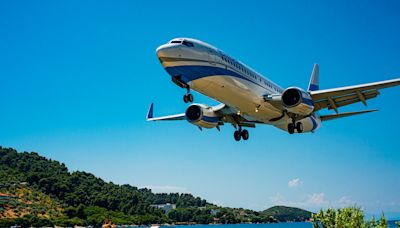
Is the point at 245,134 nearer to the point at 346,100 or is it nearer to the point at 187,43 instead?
the point at 346,100

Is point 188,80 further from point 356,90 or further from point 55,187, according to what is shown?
point 55,187

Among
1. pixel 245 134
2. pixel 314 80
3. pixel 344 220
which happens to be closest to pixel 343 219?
pixel 344 220

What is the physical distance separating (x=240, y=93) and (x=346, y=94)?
789 cm

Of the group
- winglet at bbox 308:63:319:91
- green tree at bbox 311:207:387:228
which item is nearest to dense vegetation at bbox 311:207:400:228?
green tree at bbox 311:207:387:228

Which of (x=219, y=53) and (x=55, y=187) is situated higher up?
(x=55, y=187)

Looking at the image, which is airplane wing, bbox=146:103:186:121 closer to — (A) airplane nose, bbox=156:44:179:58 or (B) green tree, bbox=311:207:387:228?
(A) airplane nose, bbox=156:44:179:58

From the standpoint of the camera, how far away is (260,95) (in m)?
33.8

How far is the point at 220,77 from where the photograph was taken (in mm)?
30438

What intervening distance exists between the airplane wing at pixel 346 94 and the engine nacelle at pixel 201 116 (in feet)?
25.3

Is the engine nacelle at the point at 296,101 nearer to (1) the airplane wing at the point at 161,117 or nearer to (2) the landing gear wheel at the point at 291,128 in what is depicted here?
(2) the landing gear wheel at the point at 291,128

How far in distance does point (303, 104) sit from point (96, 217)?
422ft

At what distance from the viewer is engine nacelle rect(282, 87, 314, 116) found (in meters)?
32.7

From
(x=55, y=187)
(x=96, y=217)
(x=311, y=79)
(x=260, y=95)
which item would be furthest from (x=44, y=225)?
(x=260, y=95)

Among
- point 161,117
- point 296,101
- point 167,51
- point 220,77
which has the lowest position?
point 296,101
